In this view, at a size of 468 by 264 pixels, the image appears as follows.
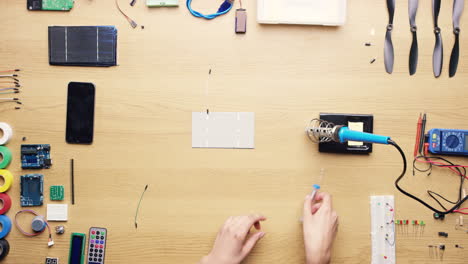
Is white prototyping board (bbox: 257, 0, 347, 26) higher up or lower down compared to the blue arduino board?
higher up

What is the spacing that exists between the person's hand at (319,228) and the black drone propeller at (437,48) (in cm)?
61

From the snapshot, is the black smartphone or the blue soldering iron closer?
the blue soldering iron

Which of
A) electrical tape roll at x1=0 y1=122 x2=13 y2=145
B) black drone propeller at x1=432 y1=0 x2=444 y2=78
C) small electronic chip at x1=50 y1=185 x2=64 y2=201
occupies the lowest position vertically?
small electronic chip at x1=50 y1=185 x2=64 y2=201

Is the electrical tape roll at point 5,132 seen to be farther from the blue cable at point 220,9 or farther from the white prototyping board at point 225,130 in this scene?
the blue cable at point 220,9

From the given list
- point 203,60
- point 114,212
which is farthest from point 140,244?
point 203,60

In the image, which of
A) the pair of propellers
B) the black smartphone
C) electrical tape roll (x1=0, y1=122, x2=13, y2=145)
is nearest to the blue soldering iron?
the pair of propellers

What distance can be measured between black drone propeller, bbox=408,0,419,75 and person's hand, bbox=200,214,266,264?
2.53ft

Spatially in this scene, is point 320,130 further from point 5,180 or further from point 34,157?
point 5,180

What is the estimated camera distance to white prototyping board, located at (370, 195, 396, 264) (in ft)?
3.68

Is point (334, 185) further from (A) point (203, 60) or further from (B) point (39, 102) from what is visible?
(B) point (39, 102)

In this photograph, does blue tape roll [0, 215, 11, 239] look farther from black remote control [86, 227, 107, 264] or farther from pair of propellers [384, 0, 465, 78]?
pair of propellers [384, 0, 465, 78]

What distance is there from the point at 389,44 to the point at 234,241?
0.90 meters

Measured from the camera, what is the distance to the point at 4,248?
3.64ft

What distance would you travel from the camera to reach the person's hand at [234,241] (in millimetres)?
1074
